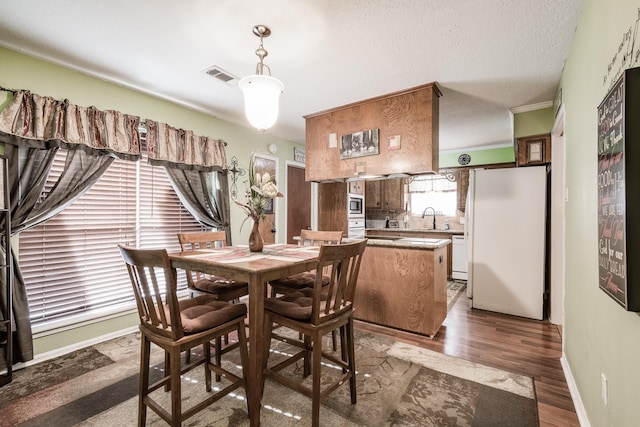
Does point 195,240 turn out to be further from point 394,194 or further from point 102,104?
point 394,194

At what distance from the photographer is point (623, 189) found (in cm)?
94

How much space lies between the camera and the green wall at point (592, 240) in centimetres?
107

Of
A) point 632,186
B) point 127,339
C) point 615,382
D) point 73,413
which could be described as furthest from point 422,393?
point 127,339

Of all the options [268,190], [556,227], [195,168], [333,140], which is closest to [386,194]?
[333,140]

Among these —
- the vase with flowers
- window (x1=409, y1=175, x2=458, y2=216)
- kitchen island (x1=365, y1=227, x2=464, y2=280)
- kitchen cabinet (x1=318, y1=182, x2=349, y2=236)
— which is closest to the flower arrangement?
the vase with flowers

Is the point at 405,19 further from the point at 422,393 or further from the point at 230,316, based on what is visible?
the point at 422,393

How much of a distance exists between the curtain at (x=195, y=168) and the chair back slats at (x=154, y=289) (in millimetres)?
2017

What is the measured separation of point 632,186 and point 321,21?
6.16 feet

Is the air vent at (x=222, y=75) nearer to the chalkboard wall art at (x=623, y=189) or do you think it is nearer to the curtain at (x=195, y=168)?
the curtain at (x=195, y=168)

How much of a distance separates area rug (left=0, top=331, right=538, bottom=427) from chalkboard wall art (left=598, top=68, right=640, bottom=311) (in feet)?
3.80

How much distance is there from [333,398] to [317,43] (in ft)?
8.28

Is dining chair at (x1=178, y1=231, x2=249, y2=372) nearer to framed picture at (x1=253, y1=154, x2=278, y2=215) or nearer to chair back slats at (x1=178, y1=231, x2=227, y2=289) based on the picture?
chair back slats at (x1=178, y1=231, x2=227, y2=289)

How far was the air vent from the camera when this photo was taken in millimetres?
2592

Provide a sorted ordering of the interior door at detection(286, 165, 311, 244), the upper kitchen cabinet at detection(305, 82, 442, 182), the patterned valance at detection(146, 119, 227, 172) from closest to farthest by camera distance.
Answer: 1. the upper kitchen cabinet at detection(305, 82, 442, 182)
2. the patterned valance at detection(146, 119, 227, 172)
3. the interior door at detection(286, 165, 311, 244)
